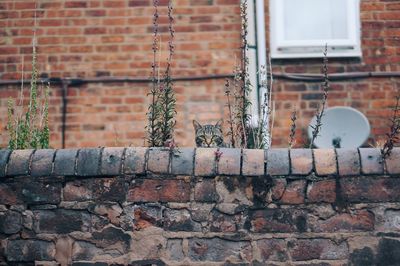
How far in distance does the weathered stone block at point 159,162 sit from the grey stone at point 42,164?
59cm

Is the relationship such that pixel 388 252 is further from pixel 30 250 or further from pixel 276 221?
pixel 30 250

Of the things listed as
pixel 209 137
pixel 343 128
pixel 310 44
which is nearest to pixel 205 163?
pixel 209 137

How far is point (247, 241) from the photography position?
3473mm

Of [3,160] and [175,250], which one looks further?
[3,160]

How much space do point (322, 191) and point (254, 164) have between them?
42 cm

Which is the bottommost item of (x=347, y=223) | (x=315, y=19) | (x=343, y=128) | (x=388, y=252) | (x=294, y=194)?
(x=388, y=252)

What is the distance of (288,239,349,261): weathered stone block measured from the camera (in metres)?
3.45

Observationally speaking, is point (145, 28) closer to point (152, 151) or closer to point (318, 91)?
point (318, 91)

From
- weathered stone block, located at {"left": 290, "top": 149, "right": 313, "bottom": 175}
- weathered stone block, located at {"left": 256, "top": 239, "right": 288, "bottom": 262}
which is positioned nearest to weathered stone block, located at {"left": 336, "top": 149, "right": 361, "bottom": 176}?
weathered stone block, located at {"left": 290, "top": 149, "right": 313, "bottom": 175}

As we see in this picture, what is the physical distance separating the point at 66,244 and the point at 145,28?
3.08 m

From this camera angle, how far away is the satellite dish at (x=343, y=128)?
218 inches

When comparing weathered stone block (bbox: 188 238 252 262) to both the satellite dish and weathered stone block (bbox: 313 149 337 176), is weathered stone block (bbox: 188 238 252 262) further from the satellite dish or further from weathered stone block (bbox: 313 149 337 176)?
the satellite dish

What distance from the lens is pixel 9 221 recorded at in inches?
142

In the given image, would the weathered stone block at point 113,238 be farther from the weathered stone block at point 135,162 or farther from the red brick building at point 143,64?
the red brick building at point 143,64
